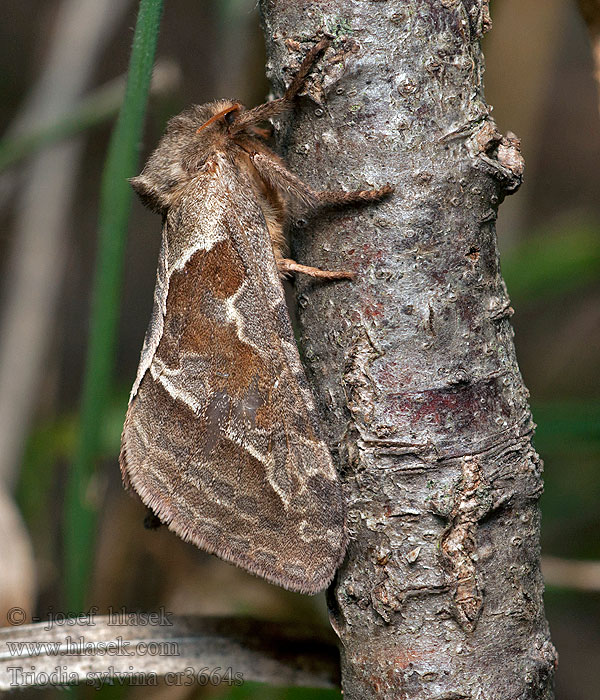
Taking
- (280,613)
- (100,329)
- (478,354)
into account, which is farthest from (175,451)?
(280,613)

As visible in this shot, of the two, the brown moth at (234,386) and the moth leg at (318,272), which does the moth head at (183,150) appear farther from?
the moth leg at (318,272)

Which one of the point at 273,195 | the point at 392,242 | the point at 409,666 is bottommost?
the point at 409,666

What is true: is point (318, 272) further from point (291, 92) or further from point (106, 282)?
point (106, 282)

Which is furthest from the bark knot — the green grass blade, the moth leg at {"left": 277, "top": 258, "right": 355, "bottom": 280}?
the green grass blade

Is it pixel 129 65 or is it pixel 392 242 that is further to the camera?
pixel 129 65

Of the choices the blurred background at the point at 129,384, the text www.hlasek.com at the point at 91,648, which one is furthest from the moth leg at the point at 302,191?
the text www.hlasek.com at the point at 91,648

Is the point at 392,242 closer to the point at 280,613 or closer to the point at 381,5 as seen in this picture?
the point at 381,5
